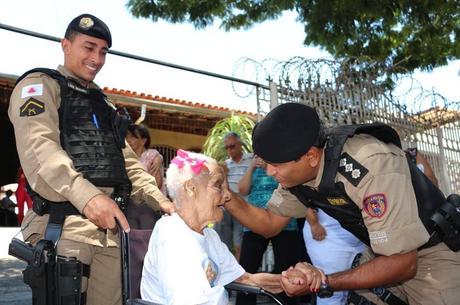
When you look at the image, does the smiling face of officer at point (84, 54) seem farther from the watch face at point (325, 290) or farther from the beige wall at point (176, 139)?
the beige wall at point (176, 139)

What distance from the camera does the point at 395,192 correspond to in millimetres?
1938

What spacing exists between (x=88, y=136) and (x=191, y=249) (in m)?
0.81

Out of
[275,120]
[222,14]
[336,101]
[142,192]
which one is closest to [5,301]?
[142,192]

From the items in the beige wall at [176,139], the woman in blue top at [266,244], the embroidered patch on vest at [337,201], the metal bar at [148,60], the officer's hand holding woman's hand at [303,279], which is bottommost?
the woman in blue top at [266,244]

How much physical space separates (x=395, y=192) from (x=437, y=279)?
538 mm

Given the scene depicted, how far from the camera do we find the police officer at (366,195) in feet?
6.37

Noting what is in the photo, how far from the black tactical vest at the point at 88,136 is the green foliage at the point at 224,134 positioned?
370 centimetres

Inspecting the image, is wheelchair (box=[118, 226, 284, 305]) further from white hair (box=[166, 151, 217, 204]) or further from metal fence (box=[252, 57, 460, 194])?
metal fence (box=[252, 57, 460, 194])

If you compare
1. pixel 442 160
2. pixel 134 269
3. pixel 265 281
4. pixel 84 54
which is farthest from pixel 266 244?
pixel 442 160

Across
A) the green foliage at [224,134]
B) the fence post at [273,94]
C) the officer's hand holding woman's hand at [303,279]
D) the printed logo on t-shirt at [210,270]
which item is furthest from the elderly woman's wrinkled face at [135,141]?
the officer's hand holding woman's hand at [303,279]

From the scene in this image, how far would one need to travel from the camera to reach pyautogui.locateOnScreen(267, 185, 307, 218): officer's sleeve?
2627mm

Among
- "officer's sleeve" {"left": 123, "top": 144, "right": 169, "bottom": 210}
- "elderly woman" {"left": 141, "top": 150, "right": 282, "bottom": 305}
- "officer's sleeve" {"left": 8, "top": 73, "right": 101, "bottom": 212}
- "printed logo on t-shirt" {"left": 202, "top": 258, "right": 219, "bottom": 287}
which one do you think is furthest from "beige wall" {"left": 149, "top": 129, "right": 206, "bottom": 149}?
"printed logo on t-shirt" {"left": 202, "top": 258, "right": 219, "bottom": 287}

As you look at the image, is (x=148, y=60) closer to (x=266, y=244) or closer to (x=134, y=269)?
(x=266, y=244)

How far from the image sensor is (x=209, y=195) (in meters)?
2.20
